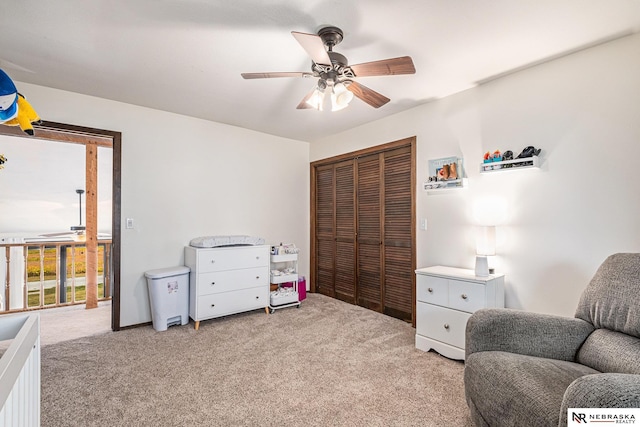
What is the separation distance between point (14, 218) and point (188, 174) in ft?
10.0

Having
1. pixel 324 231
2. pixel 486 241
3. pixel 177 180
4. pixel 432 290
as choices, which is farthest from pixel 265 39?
pixel 324 231

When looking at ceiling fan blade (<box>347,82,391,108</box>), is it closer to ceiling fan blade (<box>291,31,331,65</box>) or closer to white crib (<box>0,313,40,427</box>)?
ceiling fan blade (<box>291,31,331,65</box>)

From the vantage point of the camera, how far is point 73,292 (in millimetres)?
4129

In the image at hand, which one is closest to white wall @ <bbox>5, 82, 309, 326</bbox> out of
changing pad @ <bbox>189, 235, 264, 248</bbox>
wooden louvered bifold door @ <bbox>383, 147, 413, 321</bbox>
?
changing pad @ <bbox>189, 235, 264, 248</bbox>

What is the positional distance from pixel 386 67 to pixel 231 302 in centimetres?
279

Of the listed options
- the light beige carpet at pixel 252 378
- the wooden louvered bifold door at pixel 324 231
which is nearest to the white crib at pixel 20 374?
the light beige carpet at pixel 252 378

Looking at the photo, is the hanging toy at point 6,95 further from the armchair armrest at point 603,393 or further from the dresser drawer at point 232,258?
the armchair armrest at point 603,393

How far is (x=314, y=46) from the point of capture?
1.67 meters

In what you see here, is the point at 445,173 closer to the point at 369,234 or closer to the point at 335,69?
the point at 369,234

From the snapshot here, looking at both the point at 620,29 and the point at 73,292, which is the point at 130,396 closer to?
the point at 73,292

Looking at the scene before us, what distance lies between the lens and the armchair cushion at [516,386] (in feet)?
3.71

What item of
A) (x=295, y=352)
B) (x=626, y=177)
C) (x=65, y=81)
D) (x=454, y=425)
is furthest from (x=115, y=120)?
(x=626, y=177)

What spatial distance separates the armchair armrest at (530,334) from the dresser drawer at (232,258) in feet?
8.08

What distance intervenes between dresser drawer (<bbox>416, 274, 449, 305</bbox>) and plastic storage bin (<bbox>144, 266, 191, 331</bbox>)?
7.79ft
